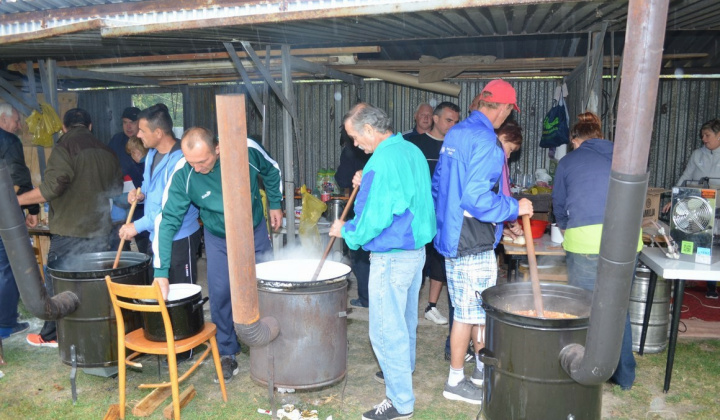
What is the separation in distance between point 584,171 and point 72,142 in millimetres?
4304

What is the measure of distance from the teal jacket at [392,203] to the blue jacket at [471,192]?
0.80 ft

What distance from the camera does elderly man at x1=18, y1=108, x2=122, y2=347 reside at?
199 inches

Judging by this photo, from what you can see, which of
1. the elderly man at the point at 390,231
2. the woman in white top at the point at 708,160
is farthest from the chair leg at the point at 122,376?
the woman in white top at the point at 708,160

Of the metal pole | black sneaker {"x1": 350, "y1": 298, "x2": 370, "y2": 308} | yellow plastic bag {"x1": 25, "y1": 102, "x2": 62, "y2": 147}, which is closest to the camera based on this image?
the metal pole

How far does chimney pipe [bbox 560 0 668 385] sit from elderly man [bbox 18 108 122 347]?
4.38 metres

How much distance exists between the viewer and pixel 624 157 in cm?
224

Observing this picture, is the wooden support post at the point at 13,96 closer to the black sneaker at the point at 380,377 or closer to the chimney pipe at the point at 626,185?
the black sneaker at the point at 380,377

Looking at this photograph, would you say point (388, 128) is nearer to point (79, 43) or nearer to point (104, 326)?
point (104, 326)

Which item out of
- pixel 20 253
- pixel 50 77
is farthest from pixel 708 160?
pixel 50 77

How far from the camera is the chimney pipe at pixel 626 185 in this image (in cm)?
210

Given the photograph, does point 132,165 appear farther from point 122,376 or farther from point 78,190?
point 122,376

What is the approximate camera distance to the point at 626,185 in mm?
2260

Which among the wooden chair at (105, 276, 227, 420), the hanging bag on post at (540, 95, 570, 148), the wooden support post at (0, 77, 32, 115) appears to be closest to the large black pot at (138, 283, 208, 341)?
the wooden chair at (105, 276, 227, 420)

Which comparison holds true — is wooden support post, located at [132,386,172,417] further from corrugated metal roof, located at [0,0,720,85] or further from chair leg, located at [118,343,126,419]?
corrugated metal roof, located at [0,0,720,85]
